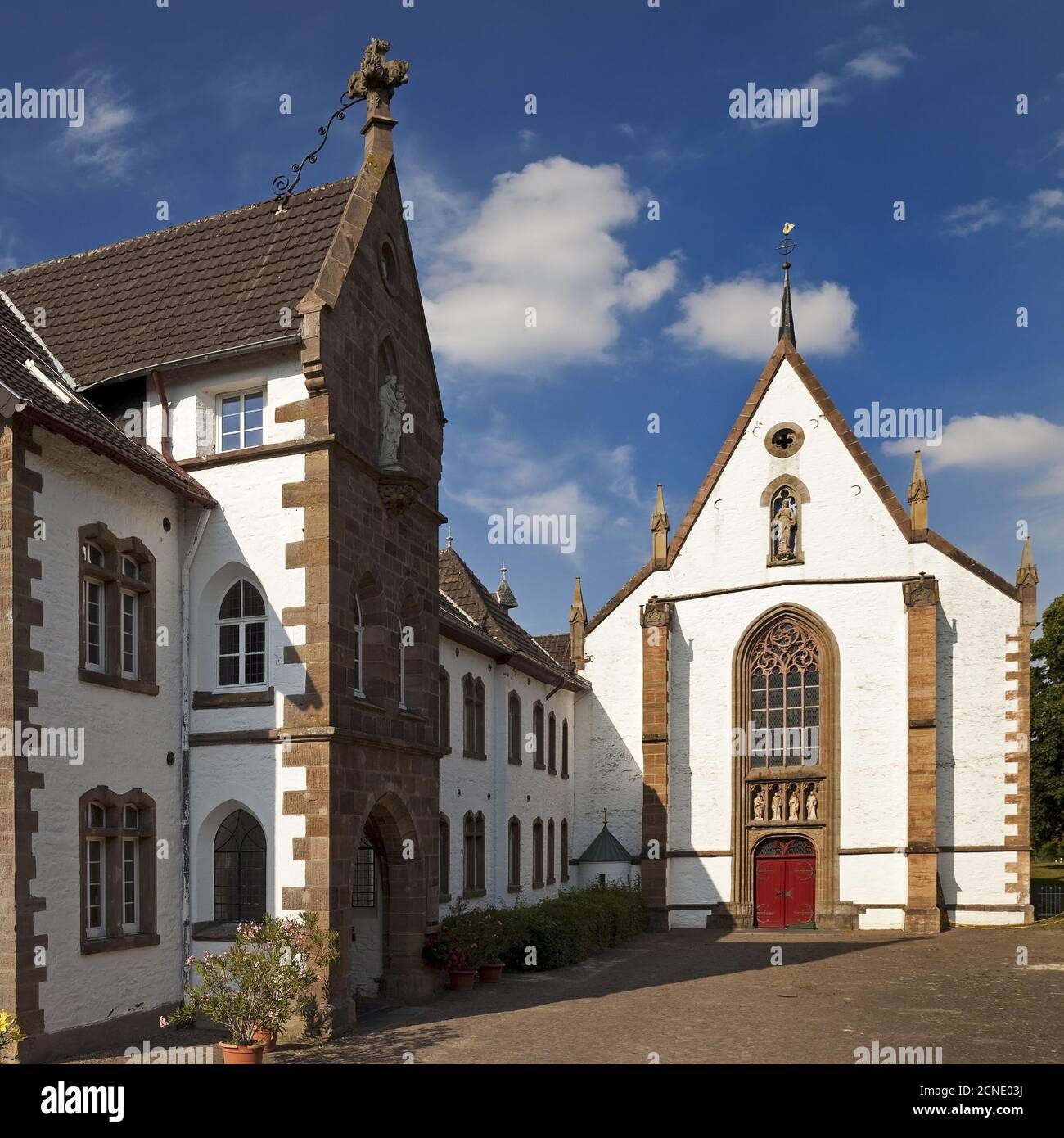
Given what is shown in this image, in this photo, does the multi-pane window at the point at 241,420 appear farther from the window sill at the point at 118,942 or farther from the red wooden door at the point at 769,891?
the red wooden door at the point at 769,891

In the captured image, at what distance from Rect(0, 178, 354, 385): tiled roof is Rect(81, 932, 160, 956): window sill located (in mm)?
7504

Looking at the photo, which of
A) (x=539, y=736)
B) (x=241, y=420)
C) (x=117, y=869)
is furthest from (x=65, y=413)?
(x=539, y=736)

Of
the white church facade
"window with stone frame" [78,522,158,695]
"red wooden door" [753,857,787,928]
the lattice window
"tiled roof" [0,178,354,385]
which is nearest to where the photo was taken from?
the white church facade

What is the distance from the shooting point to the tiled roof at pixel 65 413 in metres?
13.2

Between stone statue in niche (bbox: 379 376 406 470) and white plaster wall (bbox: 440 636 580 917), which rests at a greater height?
stone statue in niche (bbox: 379 376 406 470)

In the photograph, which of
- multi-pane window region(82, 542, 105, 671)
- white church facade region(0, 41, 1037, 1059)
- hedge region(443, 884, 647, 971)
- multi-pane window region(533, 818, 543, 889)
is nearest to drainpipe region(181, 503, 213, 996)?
white church facade region(0, 41, 1037, 1059)

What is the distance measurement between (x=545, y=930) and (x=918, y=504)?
16.4m

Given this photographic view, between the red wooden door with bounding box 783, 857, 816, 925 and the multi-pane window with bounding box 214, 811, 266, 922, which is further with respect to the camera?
the red wooden door with bounding box 783, 857, 816, 925

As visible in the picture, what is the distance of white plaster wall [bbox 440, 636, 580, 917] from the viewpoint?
79.4ft

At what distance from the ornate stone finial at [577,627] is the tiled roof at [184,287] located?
756 inches

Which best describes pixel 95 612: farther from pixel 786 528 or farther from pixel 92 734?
pixel 786 528

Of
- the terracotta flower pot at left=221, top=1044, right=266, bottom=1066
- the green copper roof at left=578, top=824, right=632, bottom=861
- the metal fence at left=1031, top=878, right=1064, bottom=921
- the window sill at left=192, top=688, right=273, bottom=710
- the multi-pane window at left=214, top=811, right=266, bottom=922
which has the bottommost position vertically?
the metal fence at left=1031, top=878, right=1064, bottom=921

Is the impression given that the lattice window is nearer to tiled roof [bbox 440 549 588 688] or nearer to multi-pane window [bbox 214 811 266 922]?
tiled roof [bbox 440 549 588 688]

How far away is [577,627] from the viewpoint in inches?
1405
